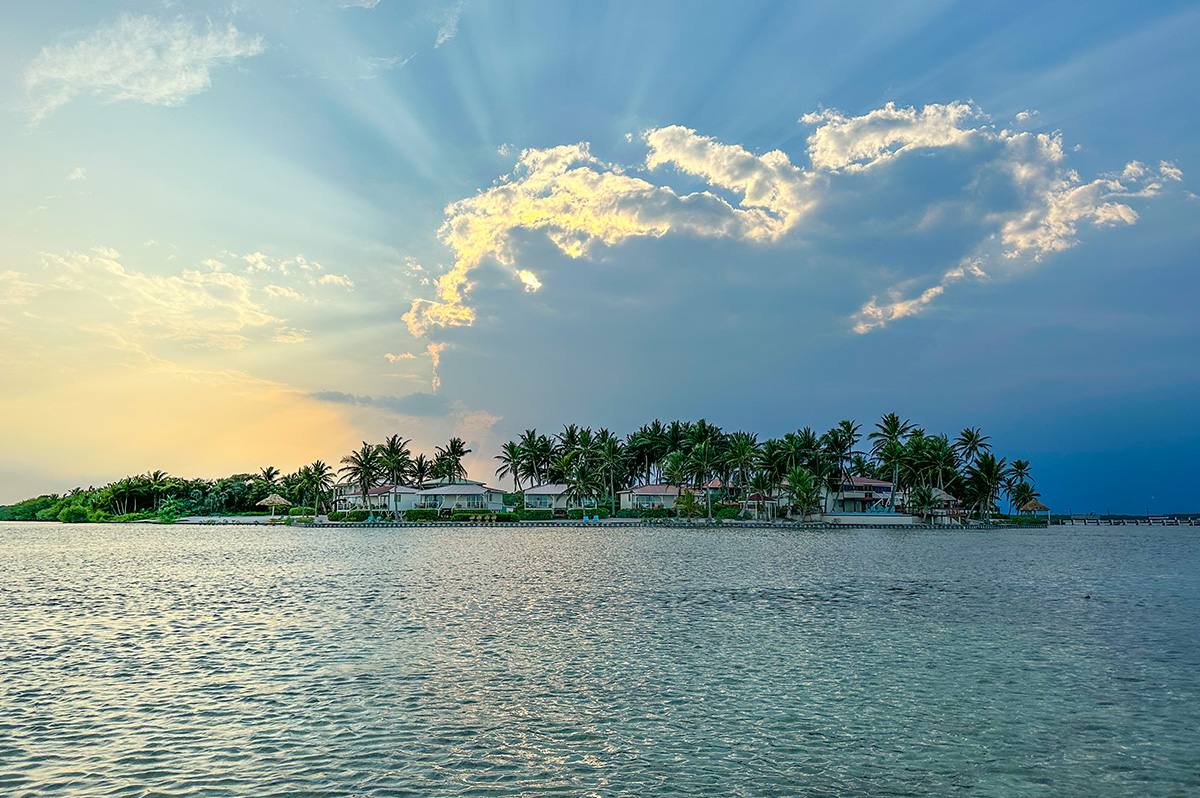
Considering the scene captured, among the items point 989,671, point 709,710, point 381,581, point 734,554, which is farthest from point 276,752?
point 734,554

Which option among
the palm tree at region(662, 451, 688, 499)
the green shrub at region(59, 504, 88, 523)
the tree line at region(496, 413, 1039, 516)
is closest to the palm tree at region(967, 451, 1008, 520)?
the tree line at region(496, 413, 1039, 516)

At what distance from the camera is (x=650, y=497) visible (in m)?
132

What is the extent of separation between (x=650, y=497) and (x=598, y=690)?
116290mm

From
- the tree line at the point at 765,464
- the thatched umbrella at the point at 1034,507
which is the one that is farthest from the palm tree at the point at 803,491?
the thatched umbrella at the point at 1034,507

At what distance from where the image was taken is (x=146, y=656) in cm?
2050

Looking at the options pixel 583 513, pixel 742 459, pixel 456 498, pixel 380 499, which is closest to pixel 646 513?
pixel 583 513

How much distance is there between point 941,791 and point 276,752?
10644 mm

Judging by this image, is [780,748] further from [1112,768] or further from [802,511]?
[802,511]

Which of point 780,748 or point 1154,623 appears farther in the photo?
point 1154,623

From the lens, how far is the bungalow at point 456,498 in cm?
12975

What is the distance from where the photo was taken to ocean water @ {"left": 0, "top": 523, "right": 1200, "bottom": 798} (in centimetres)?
1184

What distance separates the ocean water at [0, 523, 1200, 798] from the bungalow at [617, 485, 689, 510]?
93.4 m

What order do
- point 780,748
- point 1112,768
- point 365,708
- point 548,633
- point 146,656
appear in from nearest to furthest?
point 1112,768, point 780,748, point 365,708, point 146,656, point 548,633

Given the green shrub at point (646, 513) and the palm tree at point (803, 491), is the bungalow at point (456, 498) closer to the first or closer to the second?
the green shrub at point (646, 513)
